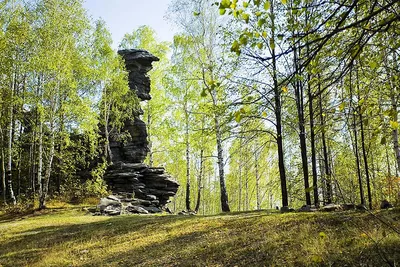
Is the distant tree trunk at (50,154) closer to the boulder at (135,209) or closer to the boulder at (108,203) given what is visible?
the boulder at (108,203)

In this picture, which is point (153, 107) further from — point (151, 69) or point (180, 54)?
point (180, 54)

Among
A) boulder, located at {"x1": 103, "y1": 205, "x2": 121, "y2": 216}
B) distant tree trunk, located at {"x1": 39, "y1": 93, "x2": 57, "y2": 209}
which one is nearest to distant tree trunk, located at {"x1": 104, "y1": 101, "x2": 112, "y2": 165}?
distant tree trunk, located at {"x1": 39, "y1": 93, "x2": 57, "y2": 209}

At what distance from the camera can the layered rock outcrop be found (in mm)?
20328

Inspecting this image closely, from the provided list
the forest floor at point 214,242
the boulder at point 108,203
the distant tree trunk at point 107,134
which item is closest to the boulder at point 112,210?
the boulder at point 108,203

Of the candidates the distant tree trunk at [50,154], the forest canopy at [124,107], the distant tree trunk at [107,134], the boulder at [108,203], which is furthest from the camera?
the distant tree trunk at [107,134]

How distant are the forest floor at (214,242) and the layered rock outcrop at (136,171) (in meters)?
Result: 5.79

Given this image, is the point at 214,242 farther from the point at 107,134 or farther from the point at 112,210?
the point at 107,134

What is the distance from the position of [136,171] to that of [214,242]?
1582 cm

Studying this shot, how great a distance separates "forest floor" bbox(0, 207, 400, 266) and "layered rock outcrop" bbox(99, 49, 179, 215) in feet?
19.0

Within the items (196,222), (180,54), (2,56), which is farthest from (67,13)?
(196,222)

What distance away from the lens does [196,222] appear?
11703 mm

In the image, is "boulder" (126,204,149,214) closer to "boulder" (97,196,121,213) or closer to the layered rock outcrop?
the layered rock outcrop

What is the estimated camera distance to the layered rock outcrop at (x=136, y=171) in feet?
66.7

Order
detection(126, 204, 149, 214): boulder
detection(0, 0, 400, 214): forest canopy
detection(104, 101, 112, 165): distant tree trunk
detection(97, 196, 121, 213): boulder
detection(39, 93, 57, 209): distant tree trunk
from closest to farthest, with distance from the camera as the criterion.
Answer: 1. detection(0, 0, 400, 214): forest canopy
2. detection(97, 196, 121, 213): boulder
3. detection(39, 93, 57, 209): distant tree trunk
4. detection(126, 204, 149, 214): boulder
5. detection(104, 101, 112, 165): distant tree trunk
